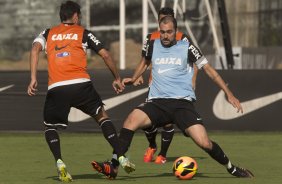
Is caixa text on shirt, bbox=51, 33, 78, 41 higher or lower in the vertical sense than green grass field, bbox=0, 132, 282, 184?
higher

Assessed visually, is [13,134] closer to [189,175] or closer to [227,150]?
[227,150]

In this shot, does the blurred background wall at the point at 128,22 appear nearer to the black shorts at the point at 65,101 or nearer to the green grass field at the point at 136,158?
the green grass field at the point at 136,158

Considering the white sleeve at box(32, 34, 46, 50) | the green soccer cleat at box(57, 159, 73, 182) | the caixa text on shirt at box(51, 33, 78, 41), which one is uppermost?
the caixa text on shirt at box(51, 33, 78, 41)

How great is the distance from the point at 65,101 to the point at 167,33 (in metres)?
1.38

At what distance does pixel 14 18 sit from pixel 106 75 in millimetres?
18737

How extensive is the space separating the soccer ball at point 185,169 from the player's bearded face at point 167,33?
53.3 inches

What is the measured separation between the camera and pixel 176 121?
455 inches

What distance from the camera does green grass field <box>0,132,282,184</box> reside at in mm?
11695

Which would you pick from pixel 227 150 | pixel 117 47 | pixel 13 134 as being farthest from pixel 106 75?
pixel 117 47

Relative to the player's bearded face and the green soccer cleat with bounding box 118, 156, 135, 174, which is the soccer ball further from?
the player's bearded face

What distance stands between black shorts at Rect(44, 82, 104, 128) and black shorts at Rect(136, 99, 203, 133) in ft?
1.91

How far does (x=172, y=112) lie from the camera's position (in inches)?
456

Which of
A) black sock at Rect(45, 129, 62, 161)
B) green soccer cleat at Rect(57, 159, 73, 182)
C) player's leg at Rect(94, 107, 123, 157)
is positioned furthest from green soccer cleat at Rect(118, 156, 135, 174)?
black sock at Rect(45, 129, 62, 161)

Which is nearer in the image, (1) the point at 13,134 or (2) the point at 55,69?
(2) the point at 55,69
